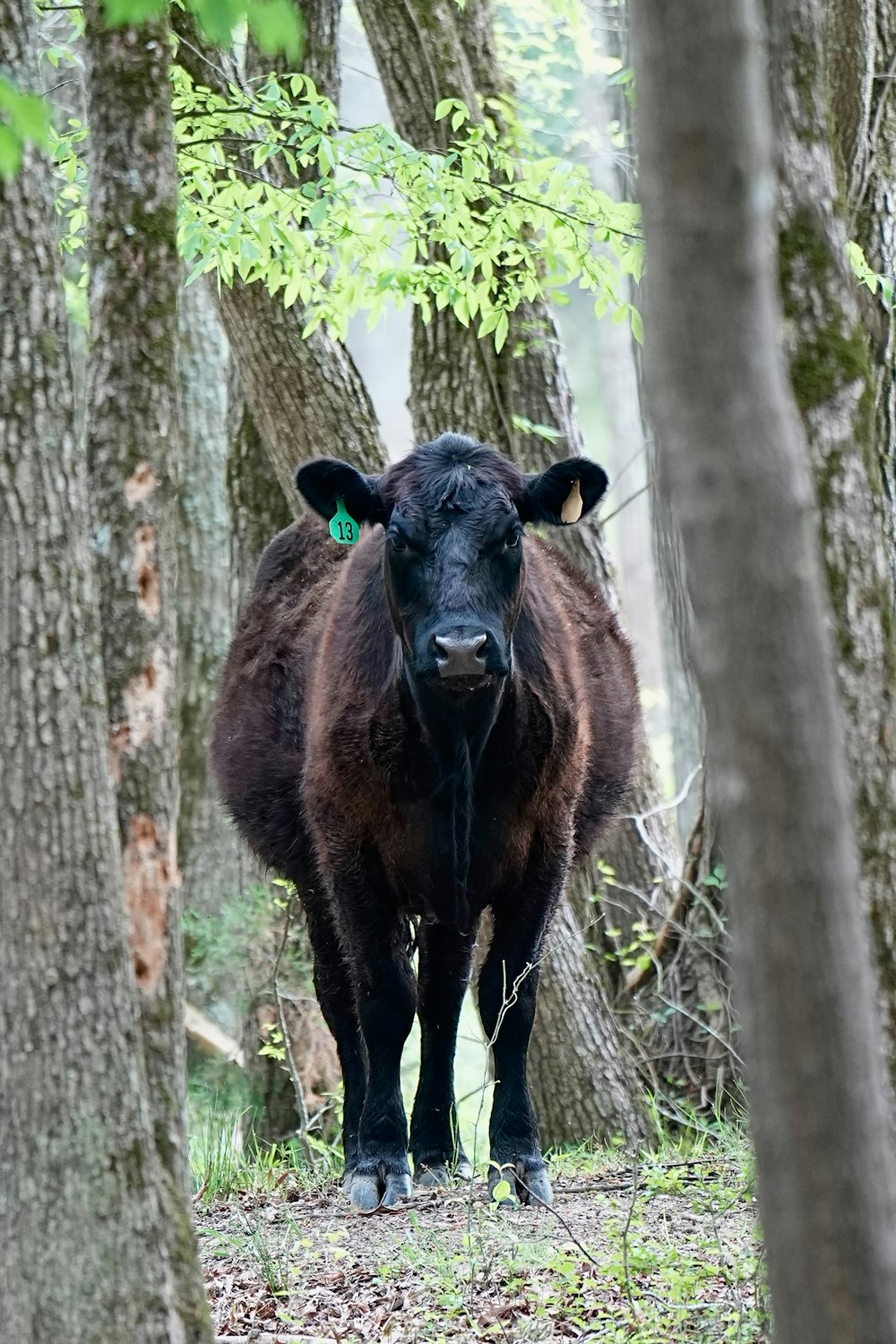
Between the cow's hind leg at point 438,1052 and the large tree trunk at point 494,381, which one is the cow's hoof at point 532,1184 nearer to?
the cow's hind leg at point 438,1052

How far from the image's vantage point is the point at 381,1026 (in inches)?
278

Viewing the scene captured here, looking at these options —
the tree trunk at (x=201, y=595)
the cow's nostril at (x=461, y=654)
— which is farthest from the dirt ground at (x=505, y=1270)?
the tree trunk at (x=201, y=595)

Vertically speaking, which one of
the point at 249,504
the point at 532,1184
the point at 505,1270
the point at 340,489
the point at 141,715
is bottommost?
the point at 505,1270

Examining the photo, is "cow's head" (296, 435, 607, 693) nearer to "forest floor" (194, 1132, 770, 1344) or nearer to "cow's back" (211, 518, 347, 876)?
"cow's back" (211, 518, 347, 876)

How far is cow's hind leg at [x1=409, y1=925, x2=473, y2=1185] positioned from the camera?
738 centimetres

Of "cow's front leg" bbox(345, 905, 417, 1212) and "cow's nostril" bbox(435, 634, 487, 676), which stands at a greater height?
"cow's nostril" bbox(435, 634, 487, 676)

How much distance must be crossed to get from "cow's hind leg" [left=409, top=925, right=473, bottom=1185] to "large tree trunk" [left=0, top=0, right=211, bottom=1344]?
3.68m

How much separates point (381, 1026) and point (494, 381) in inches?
171

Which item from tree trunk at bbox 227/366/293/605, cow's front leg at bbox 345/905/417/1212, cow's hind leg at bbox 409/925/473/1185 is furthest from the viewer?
tree trunk at bbox 227/366/293/605

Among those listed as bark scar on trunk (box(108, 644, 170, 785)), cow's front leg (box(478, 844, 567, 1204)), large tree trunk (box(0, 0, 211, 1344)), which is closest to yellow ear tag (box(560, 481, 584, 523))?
cow's front leg (box(478, 844, 567, 1204))

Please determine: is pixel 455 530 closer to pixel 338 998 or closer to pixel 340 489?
pixel 340 489

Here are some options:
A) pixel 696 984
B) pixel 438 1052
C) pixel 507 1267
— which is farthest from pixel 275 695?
pixel 507 1267

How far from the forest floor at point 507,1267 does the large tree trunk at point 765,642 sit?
117 cm

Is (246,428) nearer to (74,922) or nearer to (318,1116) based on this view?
(318,1116)
